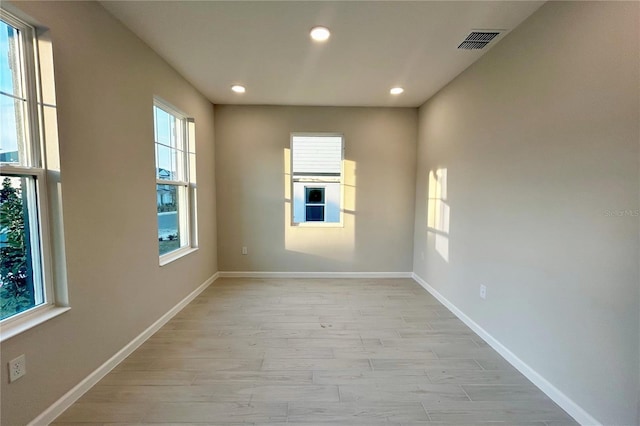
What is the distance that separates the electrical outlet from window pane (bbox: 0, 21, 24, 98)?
139cm

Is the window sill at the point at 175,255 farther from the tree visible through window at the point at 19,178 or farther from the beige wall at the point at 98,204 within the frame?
the tree visible through window at the point at 19,178

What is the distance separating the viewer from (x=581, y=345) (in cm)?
166

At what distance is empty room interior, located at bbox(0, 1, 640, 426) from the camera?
152 cm

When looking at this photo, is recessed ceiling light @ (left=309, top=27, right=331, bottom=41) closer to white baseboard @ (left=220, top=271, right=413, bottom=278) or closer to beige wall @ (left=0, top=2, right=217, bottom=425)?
beige wall @ (left=0, top=2, right=217, bottom=425)

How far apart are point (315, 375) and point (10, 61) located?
263cm

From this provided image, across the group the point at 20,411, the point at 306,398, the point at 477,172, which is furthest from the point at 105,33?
the point at 477,172

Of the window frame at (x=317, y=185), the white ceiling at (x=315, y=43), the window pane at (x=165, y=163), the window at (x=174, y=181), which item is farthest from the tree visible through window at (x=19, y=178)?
the window frame at (x=317, y=185)

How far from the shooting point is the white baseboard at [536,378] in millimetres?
1640

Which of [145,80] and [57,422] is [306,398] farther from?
[145,80]

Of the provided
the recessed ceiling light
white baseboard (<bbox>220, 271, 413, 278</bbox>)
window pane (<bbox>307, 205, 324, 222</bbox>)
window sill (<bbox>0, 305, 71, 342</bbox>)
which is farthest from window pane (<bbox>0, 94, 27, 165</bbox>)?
window pane (<bbox>307, 205, 324, 222</bbox>)

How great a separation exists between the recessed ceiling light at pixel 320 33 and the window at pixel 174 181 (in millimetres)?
1665

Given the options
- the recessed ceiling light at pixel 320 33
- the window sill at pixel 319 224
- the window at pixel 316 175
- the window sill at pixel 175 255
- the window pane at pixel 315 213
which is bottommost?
the window sill at pixel 175 255

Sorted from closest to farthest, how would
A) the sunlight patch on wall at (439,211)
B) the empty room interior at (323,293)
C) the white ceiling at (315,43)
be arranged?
the empty room interior at (323,293)
the white ceiling at (315,43)
the sunlight patch on wall at (439,211)

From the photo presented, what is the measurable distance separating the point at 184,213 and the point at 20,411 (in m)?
2.27
